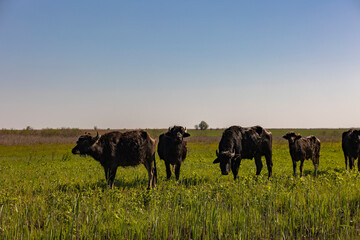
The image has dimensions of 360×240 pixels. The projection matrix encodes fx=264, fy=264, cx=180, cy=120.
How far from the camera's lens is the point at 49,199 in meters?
6.98

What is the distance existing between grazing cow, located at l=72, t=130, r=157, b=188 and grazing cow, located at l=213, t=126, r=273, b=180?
111 inches

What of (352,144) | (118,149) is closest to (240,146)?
(118,149)

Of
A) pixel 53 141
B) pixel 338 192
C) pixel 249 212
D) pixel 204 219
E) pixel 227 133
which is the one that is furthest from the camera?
pixel 53 141

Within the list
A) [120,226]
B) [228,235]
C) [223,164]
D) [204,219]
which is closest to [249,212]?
[228,235]

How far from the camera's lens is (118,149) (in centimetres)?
1055

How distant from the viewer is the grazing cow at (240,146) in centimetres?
1072

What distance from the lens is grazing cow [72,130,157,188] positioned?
10383 mm

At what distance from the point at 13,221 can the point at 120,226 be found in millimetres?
2303

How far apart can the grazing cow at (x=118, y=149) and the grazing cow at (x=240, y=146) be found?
283 cm

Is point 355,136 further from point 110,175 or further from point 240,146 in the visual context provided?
point 110,175

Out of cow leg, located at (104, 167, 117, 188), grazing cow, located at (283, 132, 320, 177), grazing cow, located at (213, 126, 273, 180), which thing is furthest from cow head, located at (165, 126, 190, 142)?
grazing cow, located at (283, 132, 320, 177)

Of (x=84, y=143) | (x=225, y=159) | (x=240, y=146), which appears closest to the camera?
(x=84, y=143)

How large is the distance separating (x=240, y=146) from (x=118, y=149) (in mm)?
5412

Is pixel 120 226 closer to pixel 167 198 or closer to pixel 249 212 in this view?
pixel 167 198
